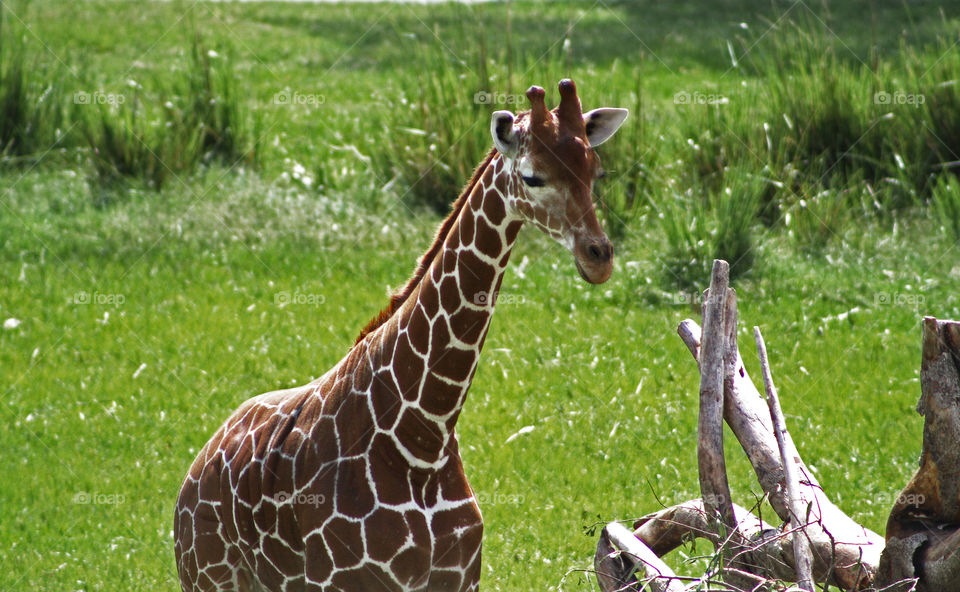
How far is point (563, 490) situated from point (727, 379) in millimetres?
3123

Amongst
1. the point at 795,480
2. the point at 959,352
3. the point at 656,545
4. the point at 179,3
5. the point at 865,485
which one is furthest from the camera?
the point at 179,3

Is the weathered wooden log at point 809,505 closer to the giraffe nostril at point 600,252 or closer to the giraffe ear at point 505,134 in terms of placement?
the giraffe nostril at point 600,252

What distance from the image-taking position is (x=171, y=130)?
482 inches

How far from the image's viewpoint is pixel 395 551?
13.3 ft

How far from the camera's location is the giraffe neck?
12.9 ft

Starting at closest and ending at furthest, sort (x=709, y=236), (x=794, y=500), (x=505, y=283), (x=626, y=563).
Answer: (x=794, y=500), (x=626, y=563), (x=709, y=236), (x=505, y=283)

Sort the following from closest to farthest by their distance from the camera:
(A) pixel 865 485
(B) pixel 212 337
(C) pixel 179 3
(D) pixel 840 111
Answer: (A) pixel 865 485, (B) pixel 212 337, (D) pixel 840 111, (C) pixel 179 3

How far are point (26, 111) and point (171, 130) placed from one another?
6.20 ft

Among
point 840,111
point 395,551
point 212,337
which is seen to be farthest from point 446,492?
point 840,111

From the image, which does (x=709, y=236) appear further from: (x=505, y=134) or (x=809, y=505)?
(x=809, y=505)

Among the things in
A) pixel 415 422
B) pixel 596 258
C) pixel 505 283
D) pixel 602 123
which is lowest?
pixel 505 283

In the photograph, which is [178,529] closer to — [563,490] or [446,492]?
[446,492]

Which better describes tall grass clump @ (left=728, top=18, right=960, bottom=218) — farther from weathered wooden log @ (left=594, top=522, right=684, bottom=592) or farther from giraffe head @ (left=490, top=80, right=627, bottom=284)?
giraffe head @ (left=490, top=80, right=627, bottom=284)

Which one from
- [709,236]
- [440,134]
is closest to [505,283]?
[709,236]
